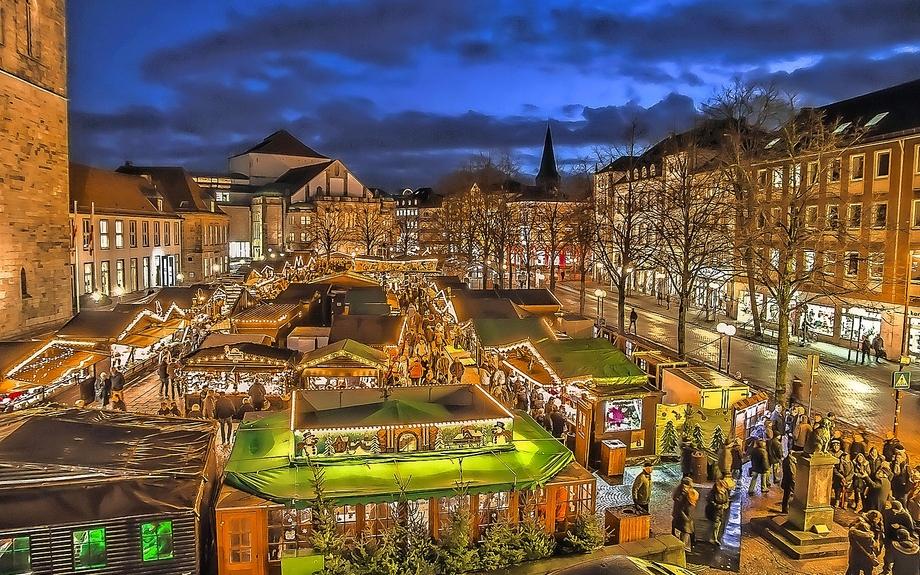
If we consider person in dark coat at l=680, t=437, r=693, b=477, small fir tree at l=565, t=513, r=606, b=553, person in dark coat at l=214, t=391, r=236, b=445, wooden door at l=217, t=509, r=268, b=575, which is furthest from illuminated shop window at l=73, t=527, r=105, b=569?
person in dark coat at l=680, t=437, r=693, b=477

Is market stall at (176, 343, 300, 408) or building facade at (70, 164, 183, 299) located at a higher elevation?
building facade at (70, 164, 183, 299)

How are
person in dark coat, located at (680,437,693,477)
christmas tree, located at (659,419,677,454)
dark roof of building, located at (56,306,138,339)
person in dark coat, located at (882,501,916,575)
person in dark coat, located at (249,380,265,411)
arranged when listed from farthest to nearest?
dark roof of building, located at (56,306,138,339) < person in dark coat, located at (249,380,265,411) < christmas tree, located at (659,419,677,454) < person in dark coat, located at (680,437,693,477) < person in dark coat, located at (882,501,916,575)

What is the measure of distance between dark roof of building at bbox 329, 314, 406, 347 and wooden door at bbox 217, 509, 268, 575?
36.2ft

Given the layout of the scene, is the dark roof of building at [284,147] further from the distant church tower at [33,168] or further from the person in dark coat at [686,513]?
the person in dark coat at [686,513]

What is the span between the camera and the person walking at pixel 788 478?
11.5m

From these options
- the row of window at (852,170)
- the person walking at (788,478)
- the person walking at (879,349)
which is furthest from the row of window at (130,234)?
the person walking at (879,349)

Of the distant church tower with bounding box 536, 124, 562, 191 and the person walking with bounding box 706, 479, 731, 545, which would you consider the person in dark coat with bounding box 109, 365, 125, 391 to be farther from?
the distant church tower with bounding box 536, 124, 562, 191

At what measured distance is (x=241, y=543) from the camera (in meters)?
8.18

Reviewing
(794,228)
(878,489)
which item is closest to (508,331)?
(794,228)

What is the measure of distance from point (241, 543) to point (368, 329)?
1225 centimetres

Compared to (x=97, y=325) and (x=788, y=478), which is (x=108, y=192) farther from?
(x=788, y=478)

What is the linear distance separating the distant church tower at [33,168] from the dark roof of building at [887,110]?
124ft

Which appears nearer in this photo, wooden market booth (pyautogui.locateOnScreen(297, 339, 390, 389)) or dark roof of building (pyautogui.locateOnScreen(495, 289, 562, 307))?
wooden market booth (pyautogui.locateOnScreen(297, 339, 390, 389))

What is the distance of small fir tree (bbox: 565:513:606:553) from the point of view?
842 cm
